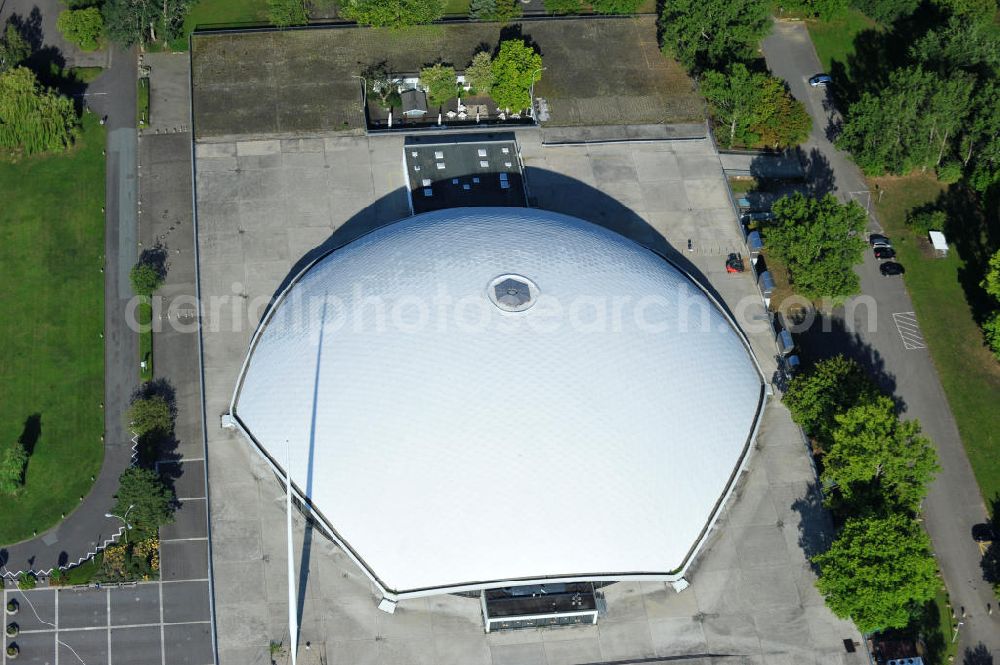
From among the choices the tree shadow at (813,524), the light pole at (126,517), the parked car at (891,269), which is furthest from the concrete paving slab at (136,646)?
the parked car at (891,269)

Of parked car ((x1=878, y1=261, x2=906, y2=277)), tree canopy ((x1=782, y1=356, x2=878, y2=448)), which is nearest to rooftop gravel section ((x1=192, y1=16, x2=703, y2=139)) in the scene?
parked car ((x1=878, y1=261, x2=906, y2=277))

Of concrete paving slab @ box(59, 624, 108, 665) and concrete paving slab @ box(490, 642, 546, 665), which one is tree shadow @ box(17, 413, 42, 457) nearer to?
concrete paving slab @ box(59, 624, 108, 665)

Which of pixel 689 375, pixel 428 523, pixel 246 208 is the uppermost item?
pixel 246 208

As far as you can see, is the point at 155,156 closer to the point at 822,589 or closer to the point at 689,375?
the point at 689,375

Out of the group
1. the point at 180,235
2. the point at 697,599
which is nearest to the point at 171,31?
the point at 180,235

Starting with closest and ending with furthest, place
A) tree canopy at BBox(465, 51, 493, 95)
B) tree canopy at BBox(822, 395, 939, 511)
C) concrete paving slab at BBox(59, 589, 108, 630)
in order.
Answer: tree canopy at BBox(822, 395, 939, 511) → concrete paving slab at BBox(59, 589, 108, 630) → tree canopy at BBox(465, 51, 493, 95)

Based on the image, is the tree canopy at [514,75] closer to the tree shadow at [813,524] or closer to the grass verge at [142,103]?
the grass verge at [142,103]
